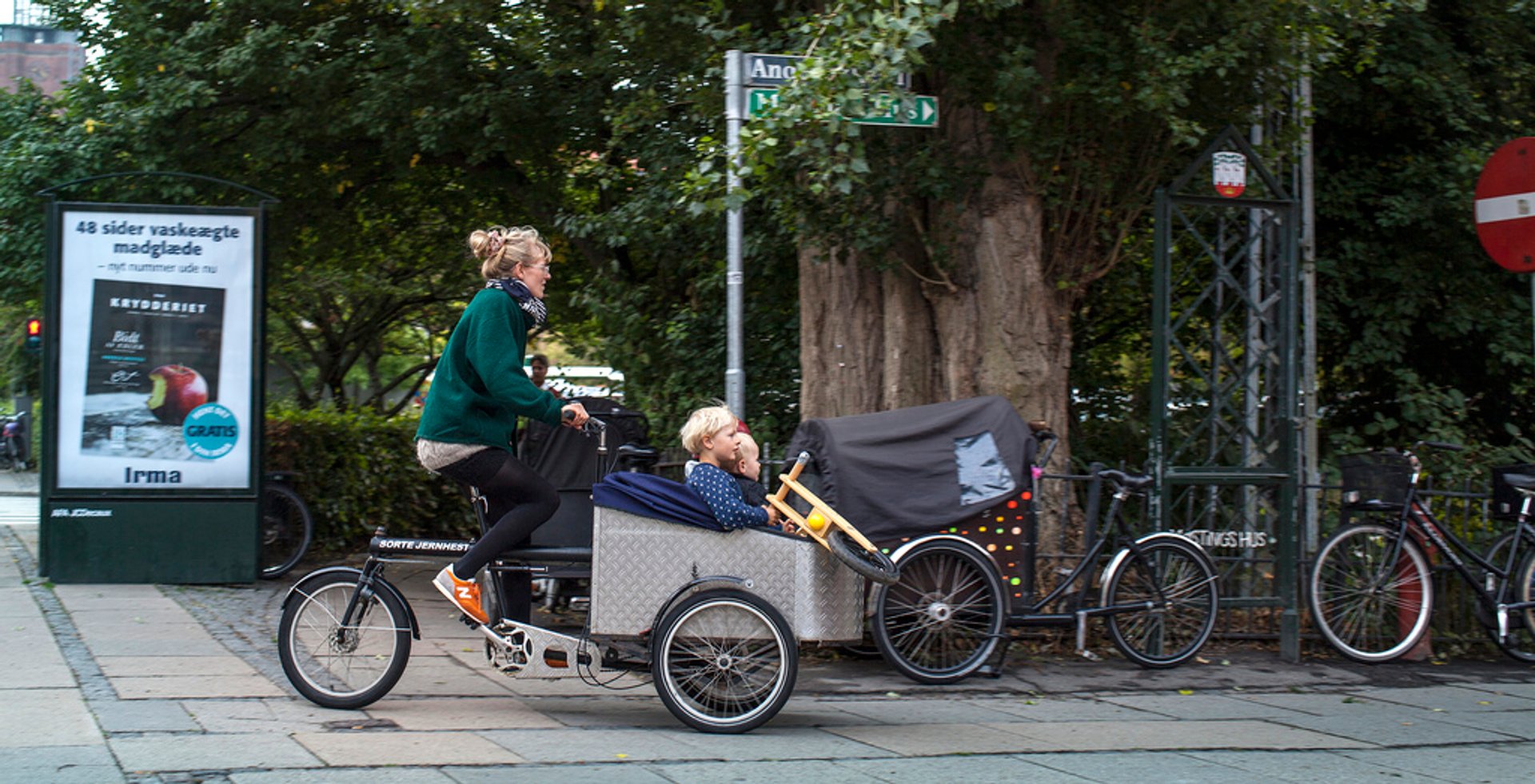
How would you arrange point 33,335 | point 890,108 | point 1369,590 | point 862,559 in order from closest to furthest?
point 862,559
point 890,108
point 1369,590
point 33,335

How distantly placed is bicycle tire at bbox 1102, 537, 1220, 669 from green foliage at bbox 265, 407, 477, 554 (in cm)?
671

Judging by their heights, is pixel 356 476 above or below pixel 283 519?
above

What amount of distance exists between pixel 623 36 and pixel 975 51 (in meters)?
2.68

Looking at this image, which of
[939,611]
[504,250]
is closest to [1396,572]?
[939,611]

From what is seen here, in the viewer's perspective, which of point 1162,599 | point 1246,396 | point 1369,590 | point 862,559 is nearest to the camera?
point 862,559

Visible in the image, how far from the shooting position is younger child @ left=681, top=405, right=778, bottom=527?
5.89 metres

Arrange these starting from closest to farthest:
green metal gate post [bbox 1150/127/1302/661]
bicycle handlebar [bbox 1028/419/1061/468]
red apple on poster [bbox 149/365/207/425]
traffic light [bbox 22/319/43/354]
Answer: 1. bicycle handlebar [bbox 1028/419/1061/468]
2. green metal gate post [bbox 1150/127/1302/661]
3. red apple on poster [bbox 149/365/207/425]
4. traffic light [bbox 22/319/43/354]

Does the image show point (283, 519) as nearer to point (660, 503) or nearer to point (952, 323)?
point (952, 323)

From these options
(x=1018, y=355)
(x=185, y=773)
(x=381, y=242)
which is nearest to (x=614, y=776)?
(x=185, y=773)

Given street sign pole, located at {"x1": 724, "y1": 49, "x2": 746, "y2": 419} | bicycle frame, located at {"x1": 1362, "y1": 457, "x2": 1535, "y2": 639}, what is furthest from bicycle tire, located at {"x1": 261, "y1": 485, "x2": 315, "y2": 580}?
bicycle frame, located at {"x1": 1362, "y1": 457, "x2": 1535, "y2": 639}

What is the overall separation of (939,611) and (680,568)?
5.98 feet

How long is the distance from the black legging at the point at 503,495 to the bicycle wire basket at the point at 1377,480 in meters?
4.90

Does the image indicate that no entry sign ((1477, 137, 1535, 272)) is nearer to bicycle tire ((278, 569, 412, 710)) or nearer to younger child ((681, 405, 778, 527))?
younger child ((681, 405, 778, 527))

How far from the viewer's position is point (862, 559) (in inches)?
237
